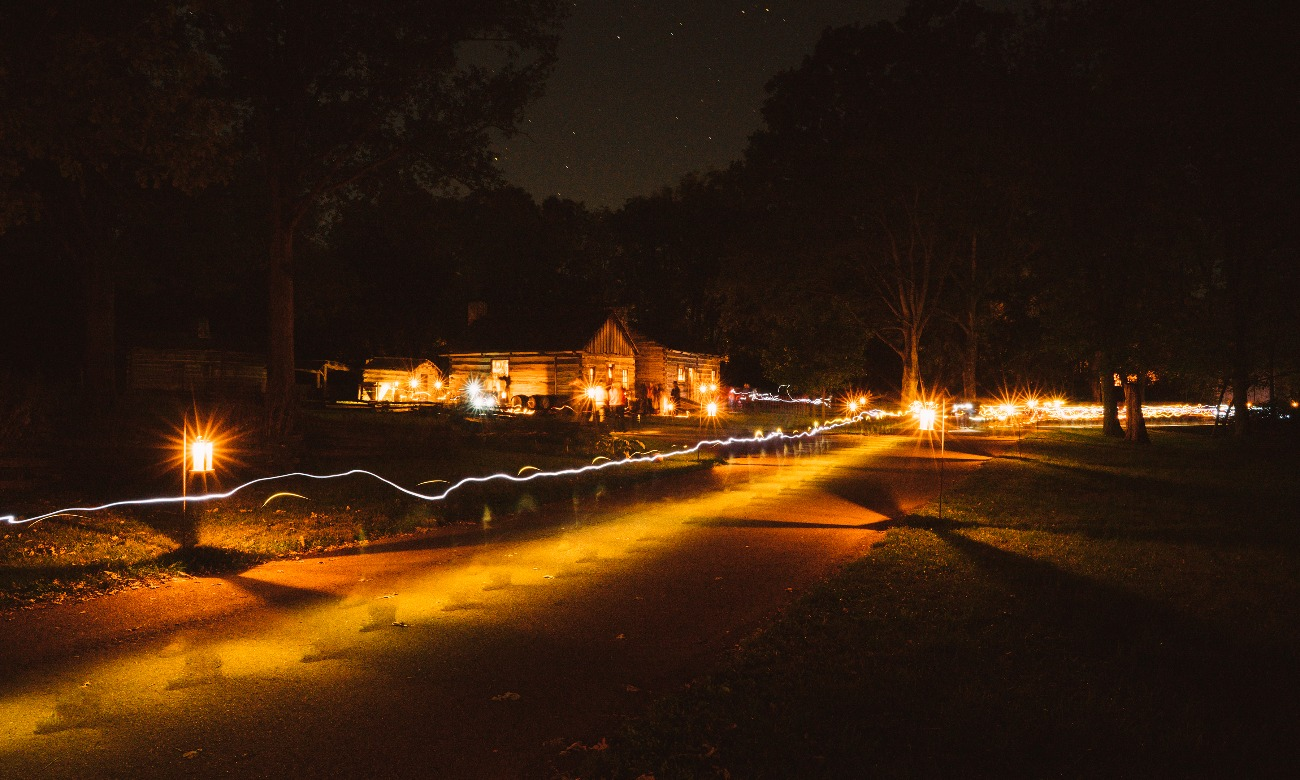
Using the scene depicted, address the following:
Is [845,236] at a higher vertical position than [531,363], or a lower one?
higher

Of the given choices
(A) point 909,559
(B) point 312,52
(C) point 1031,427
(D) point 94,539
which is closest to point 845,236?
(C) point 1031,427

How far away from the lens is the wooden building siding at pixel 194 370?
4466 centimetres

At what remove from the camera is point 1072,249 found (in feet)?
75.2

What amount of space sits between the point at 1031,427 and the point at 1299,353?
17701mm

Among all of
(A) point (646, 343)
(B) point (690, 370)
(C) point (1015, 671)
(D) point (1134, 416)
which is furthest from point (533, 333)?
(C) point (1015, 671)

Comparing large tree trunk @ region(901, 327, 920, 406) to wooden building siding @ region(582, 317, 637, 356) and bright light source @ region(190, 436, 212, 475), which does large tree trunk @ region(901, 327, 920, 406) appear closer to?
wooden building siding @ region(582, 317, 637, 356)

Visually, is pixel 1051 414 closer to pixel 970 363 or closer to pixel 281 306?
pixel 970 363

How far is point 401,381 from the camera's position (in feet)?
162

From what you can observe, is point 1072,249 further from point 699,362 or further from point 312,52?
point 699,362

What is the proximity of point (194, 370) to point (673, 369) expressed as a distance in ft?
94.3

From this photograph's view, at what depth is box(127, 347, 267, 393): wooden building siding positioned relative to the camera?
44.7m

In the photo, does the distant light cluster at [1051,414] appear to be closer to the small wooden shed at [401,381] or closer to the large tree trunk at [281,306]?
the small wooden shed at [401,381]

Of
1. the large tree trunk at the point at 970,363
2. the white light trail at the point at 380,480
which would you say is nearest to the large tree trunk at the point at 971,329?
the large tree trunk at the point at 970,363

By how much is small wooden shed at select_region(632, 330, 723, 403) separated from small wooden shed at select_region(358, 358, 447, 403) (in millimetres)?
12216
